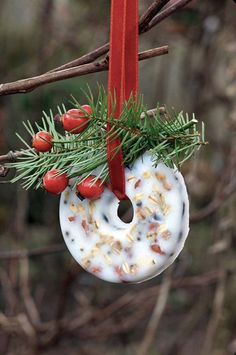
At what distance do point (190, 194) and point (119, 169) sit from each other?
1.71 metres

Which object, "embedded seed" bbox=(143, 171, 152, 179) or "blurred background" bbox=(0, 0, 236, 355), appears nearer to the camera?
"embedded seed" bbox=(143, 171, 152, 179)

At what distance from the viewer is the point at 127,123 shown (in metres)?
0.66

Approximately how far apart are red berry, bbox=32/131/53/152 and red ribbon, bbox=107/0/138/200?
0.06 meters

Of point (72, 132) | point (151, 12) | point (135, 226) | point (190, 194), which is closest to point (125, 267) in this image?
point (135, 226)

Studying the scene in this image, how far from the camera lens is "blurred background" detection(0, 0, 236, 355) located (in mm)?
2010

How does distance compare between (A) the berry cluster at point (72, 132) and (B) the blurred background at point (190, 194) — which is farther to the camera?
(B) the blurred background at point (190, 194)

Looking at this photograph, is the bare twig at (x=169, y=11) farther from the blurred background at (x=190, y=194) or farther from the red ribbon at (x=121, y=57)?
the blurred background at (x=190, y=194)

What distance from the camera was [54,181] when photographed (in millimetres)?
682

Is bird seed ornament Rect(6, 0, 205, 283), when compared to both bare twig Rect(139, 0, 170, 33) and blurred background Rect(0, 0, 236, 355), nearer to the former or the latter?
bare twig Rect(139, 0, 170, 33)

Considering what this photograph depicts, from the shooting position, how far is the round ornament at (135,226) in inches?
27.0

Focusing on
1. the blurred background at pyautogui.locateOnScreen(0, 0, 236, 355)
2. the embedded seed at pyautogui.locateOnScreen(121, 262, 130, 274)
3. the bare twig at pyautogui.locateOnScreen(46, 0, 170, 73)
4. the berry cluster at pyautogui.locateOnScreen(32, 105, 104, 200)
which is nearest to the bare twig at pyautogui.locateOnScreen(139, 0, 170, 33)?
the bare twig at pyautogui.locateOnScreen(46, 0, 170, 73)

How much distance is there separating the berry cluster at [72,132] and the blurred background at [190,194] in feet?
3.43

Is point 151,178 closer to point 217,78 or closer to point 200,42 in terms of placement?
point 200,42

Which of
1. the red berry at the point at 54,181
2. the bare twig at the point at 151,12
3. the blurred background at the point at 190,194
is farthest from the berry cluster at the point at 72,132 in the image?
the blurred background at the point at 190,194
